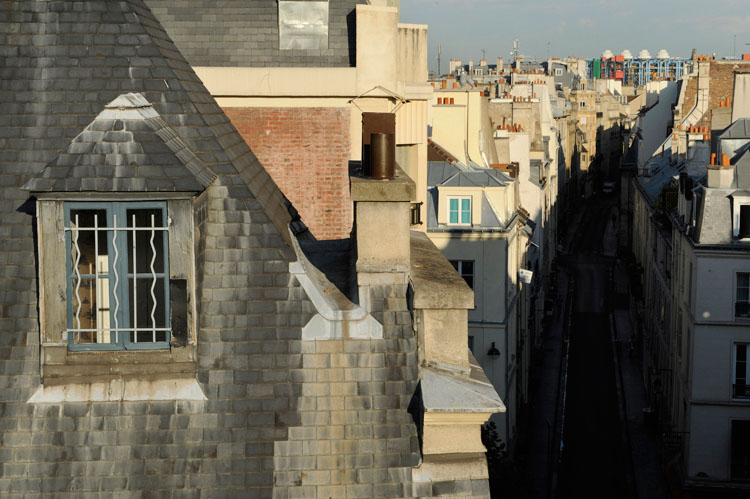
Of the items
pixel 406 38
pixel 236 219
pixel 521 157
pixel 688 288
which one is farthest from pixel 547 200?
pixel 236 219

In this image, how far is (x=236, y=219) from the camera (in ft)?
36.2

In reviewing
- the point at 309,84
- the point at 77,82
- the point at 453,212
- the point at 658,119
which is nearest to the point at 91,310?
the point at 77,82

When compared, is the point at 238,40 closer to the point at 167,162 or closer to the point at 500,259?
the point at 167,162

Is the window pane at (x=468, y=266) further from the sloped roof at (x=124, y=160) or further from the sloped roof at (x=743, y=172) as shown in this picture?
the sloped roof at (x=124, y=160)

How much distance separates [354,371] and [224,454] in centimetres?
147

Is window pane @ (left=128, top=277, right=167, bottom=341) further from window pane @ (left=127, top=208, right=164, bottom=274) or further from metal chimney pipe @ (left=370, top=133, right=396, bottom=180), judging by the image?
metal chimney pipe @ (left=370, top=133, right=396, bottom=180)

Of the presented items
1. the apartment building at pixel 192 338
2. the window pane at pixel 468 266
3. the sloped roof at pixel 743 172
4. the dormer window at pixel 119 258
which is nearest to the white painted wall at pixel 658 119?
the sloped roof at pixel 743 172

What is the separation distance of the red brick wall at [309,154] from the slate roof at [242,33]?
47.2 inches

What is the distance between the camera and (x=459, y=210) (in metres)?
40.4

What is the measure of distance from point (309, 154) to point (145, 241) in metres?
10.8

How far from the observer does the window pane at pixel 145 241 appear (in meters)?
10.5

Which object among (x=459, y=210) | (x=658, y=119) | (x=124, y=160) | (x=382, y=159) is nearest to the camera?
(x=124, y=160)

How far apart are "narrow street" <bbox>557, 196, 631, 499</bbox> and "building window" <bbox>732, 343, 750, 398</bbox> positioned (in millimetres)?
5886

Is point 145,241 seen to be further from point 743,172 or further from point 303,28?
point 743,172
